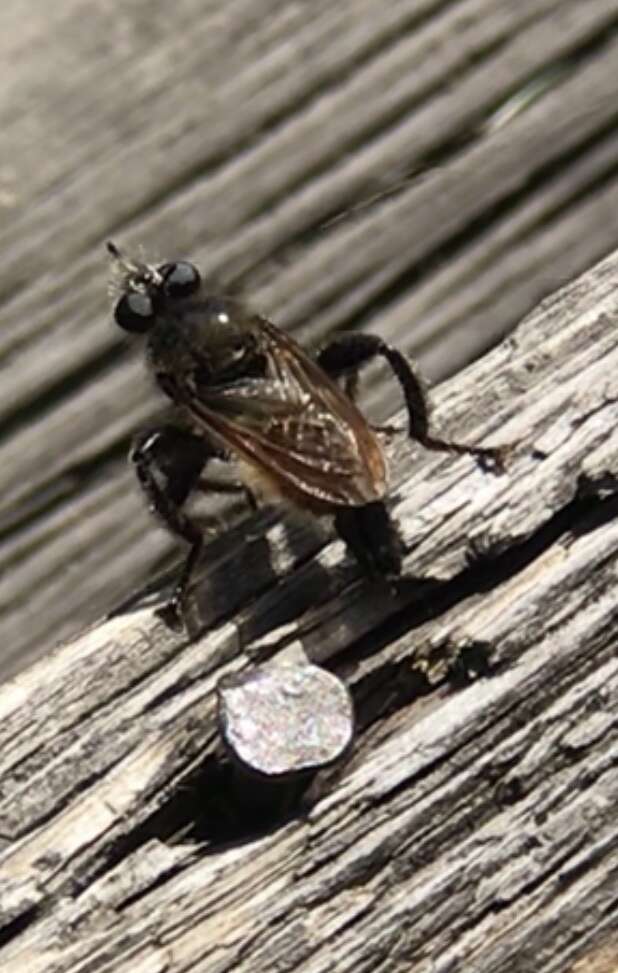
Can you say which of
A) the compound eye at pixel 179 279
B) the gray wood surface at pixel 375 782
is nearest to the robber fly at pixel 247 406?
the compound eye at pixel 179 279

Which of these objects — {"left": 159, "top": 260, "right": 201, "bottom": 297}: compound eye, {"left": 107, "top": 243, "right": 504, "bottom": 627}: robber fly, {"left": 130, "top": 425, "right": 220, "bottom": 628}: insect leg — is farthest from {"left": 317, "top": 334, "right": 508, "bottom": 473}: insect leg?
{"left": 159, "top": 260, "right": 201, "bottom": 297}: compound eye

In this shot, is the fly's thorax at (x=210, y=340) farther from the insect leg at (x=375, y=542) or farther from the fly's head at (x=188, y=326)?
the insect leg at (x=375, y=542)

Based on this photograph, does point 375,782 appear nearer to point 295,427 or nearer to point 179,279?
point 295,427

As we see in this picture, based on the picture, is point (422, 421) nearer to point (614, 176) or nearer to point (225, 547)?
point (225, 547)

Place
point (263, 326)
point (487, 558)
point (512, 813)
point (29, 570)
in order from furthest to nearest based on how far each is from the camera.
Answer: point (263, 326) → point (29, 570) → point (487, 558) → point (512, 813)

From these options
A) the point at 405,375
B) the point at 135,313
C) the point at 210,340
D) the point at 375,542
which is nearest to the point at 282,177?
the point at 405,375

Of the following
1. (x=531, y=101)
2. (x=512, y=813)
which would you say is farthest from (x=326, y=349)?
(x=512, y=813)

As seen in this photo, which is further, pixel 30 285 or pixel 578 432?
pixel 30 285
